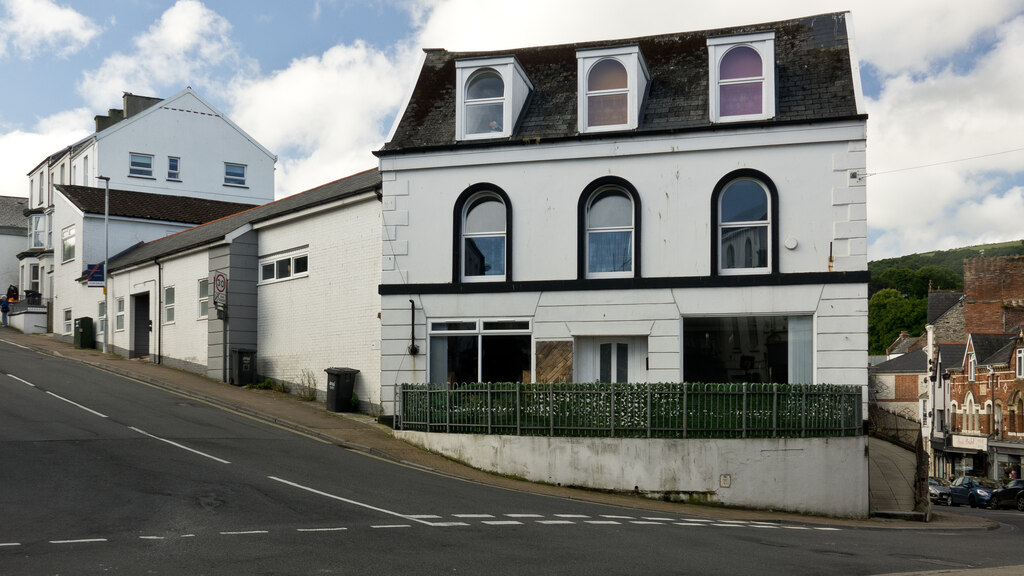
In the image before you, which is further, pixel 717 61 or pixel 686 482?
pixel 717 61

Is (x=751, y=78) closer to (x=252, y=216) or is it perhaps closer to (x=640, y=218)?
(x=640, y=218)

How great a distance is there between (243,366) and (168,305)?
7048mm

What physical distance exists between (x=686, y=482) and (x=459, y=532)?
288 inches

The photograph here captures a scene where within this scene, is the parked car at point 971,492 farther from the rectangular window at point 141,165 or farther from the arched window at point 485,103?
the rectangular window at point 141,165

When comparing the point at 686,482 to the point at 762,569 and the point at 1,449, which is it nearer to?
the point at 762,569

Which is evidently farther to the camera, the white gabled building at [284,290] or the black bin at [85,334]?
the black bin at [85,334]

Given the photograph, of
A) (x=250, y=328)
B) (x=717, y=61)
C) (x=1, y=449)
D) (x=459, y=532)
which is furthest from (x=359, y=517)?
(x=250, y=328)

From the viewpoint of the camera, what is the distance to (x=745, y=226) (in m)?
20.1

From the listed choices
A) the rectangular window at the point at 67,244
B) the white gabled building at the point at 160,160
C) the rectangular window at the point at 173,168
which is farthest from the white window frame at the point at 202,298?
the rectangular window at the point at 173,168

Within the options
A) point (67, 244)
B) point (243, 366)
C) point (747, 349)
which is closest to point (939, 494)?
point (747, 349)

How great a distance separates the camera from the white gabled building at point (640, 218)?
1950 centimetres

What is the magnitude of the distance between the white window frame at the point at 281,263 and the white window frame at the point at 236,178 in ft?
90.2

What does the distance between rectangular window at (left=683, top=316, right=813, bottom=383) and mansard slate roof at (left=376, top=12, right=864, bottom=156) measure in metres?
4.13

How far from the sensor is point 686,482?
17.6m
